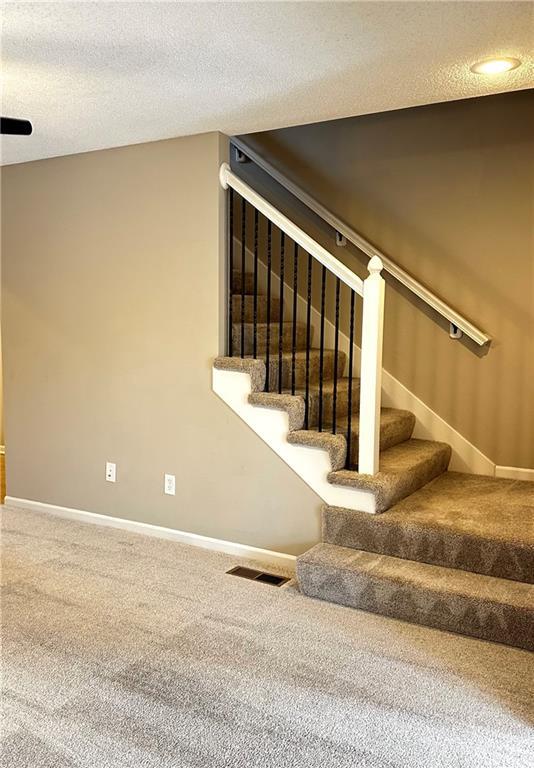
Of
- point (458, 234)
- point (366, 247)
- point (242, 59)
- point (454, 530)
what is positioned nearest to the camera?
point (242, 59)

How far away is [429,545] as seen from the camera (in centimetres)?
289

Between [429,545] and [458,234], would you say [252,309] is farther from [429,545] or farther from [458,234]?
[429,545]

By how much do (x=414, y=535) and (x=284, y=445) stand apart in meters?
0.78

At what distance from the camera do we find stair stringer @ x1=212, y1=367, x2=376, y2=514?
3133mm

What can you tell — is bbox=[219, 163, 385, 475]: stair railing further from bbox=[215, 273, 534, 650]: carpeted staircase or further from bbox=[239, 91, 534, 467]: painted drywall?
bbox=[239, 91, 534, 467]: painted drywall

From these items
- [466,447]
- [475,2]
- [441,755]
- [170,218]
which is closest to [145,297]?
[170,218]

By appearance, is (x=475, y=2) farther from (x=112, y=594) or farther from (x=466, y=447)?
A: (x=112, y=594)

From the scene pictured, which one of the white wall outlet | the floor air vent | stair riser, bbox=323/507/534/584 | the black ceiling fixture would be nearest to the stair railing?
stair riser, bbox=323/507/534/584

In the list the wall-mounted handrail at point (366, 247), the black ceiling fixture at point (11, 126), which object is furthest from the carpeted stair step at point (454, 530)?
the black ceiling fixture at point (11, 126)

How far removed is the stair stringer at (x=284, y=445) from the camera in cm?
313

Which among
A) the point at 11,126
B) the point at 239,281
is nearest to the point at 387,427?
the point at 239,281

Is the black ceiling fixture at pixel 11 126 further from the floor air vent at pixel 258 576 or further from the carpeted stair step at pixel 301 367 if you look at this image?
the floor air vent at pixel 258 576

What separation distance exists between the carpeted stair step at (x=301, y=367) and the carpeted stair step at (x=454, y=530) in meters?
0.80

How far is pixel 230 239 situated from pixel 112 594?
6.13 ft
